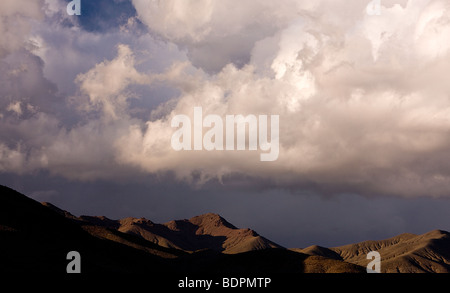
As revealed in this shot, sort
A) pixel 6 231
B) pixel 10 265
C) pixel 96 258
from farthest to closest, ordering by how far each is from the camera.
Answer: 1. pixel 96 258
2. pixel 6 231
3. pixel 10 265

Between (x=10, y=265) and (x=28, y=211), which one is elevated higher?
(x=28, y=211)
